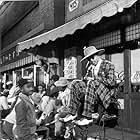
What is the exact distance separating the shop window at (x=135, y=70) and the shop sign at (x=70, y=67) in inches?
102

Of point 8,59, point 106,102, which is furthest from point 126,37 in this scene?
point 8,59

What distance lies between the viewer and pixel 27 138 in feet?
13.4

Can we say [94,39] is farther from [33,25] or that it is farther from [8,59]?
[8,59]

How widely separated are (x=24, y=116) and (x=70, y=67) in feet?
13.9

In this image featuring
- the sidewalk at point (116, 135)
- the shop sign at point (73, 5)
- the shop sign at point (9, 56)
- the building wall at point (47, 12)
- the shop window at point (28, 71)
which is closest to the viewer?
the sidewalk at point (116, 135)

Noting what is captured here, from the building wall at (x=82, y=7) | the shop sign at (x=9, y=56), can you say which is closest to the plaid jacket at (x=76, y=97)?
the building wall at (x=82, y=7)

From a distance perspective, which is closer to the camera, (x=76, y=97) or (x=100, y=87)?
(x=100, y=87)

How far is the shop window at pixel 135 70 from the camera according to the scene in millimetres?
5355

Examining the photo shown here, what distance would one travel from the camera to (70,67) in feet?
26.7

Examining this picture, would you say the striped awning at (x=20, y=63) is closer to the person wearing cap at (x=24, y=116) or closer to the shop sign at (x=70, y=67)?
the shop sign at (x=70, y=67)

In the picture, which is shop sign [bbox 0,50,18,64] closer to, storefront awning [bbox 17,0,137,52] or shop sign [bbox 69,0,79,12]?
shop sign [bbox 69,0,79,12]

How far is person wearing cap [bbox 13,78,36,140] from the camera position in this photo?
13.1 feet

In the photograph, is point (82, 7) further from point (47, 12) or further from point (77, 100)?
point (77, 100)

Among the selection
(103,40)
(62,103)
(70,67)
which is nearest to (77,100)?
(62,103)
